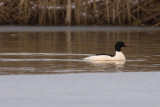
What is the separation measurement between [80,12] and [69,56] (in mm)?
13148

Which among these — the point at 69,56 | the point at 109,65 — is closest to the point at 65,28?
the point at 69,56

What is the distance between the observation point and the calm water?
11.5 metres

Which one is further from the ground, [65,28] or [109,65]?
[109,65]

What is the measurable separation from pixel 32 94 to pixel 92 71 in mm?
2954

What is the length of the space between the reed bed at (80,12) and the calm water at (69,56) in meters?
5.46

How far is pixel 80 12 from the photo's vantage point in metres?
27.4

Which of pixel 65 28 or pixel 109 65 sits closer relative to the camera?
pixel 109 65

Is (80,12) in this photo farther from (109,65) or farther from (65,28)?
(109,65)

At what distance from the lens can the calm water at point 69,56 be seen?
11547mm

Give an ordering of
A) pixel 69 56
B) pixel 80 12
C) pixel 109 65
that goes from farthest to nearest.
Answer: pixel 80 12, pixel 69 56, pixel 109 65

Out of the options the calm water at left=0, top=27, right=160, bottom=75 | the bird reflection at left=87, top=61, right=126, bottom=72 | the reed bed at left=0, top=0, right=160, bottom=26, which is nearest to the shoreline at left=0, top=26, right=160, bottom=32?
the reed bed at left=0, top=0, right=160, bottom=26

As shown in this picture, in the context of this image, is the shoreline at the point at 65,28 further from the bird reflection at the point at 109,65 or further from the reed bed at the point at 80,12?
the bird reflection at the point at 109,65

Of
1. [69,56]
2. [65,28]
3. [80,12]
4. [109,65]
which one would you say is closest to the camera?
[109,65]

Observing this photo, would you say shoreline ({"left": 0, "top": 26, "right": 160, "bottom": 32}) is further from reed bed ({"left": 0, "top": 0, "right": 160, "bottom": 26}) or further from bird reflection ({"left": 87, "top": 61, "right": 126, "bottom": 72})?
bird reflection ({"left": 87, "top": 61, "right": 126, "bottom": 72})
